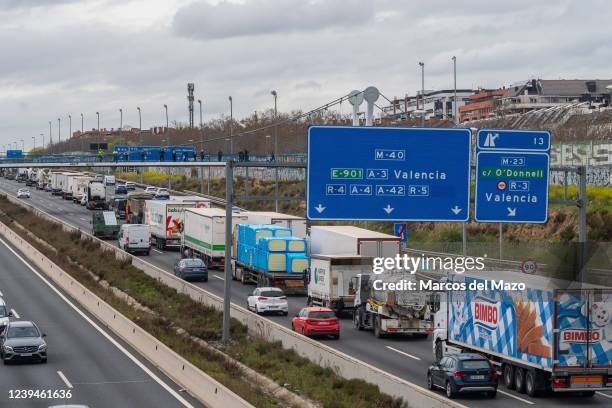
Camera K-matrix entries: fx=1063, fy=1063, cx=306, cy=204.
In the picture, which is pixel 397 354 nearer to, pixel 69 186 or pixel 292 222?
pixel 292 222

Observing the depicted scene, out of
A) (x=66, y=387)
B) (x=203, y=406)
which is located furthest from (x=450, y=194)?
Answer: (x=66, y=387)

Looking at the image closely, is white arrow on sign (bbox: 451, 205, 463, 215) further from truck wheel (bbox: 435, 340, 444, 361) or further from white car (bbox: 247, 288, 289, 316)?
white car (bbox: 247, 288, 289, 316)

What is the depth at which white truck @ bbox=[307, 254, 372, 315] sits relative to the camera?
48.6 metres

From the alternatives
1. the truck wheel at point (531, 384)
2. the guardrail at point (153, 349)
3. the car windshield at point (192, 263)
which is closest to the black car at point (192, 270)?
the car windshield at point (192, 263)

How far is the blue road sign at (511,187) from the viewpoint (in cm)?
3431

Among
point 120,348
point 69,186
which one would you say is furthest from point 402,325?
point 69,186

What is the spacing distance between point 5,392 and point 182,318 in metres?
16.8

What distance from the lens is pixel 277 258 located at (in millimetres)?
56469

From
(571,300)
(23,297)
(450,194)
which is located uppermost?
(450,194)

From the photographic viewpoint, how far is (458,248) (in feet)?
231

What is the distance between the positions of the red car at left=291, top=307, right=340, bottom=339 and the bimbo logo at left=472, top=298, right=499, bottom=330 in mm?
9052

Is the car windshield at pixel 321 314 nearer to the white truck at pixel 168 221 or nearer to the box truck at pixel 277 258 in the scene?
the box truck at pixel 277 258

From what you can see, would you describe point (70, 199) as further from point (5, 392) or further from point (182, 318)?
point (5, 392)

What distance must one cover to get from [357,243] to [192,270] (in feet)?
56.1
